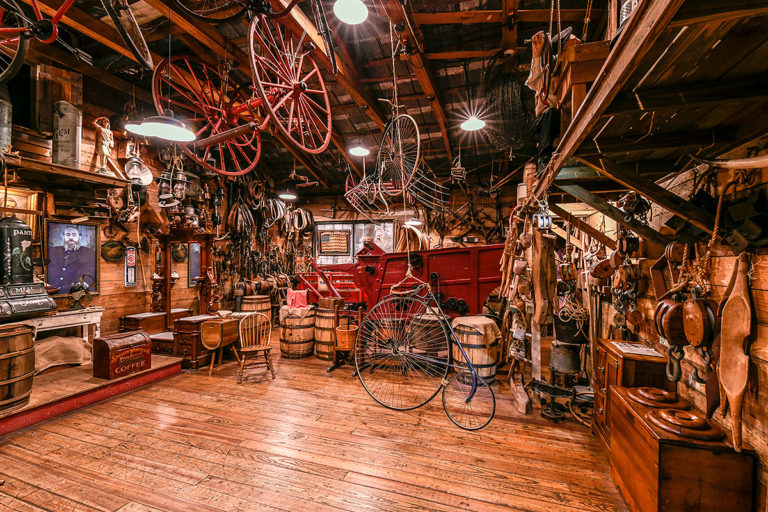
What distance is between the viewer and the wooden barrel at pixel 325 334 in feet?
17.5

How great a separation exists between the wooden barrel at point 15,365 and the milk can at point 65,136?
2500 mm

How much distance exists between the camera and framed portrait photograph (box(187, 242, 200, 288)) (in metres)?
6.64

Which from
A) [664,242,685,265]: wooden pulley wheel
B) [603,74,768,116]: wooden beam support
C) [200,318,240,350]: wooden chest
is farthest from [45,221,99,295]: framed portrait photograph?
[664,242,685,265]: wooden pulley wheel

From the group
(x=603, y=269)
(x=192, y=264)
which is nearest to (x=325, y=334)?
(x=192, y=264)

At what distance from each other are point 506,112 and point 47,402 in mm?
5955

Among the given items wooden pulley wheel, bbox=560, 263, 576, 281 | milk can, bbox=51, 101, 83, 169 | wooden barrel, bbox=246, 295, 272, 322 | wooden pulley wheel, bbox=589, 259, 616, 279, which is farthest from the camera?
wooden barrel, bbox=246, 295, 272, 322

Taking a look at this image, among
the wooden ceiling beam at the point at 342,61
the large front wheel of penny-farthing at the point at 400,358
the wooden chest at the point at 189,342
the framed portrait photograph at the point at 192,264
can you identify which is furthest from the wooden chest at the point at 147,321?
the wooden ceiling beam at the point at 342,61

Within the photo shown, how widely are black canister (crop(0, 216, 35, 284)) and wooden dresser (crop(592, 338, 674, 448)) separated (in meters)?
6.10

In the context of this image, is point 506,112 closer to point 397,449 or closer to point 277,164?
point 397,449

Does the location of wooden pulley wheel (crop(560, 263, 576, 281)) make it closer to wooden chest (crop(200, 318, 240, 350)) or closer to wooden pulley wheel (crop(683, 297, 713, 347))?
wooden pulley wheel (crop(683, 297, 713, 347))

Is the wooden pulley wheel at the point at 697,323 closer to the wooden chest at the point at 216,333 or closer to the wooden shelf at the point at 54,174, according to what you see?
the wooden chest at the point at 216,333

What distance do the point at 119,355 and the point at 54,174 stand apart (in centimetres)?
263

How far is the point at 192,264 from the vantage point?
6.73 meters

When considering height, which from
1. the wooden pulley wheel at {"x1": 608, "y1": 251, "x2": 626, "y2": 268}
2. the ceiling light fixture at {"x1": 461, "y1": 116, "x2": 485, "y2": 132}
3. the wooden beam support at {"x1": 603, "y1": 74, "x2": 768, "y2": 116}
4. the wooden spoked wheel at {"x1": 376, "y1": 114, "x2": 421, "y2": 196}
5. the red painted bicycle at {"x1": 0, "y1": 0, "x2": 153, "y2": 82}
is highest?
the ceiling light fixture at {"x1": 461, "y1": 116, "x2": 485, "y2": 132}
